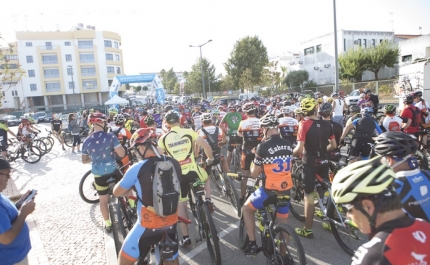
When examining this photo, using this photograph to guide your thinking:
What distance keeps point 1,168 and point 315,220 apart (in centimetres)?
498

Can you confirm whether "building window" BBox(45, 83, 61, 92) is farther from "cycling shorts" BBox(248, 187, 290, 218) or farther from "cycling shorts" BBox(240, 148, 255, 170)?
"cycling shorts" BBox(248, 187, 290, 218)

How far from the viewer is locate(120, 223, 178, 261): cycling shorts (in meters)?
2.96

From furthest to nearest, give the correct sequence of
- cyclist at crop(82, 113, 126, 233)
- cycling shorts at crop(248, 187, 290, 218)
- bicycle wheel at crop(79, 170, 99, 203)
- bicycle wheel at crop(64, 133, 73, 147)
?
bicycle wheel at crop(64, 133, 73, 147), bicycle wheel at crop(79, 170, 99, 203), cyclist at crop(82, 113, 126, 233), cycling shorts at crop(248, 187, 290, 218)

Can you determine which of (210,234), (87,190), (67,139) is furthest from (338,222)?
(67,139)

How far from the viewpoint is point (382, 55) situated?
37.5 meters

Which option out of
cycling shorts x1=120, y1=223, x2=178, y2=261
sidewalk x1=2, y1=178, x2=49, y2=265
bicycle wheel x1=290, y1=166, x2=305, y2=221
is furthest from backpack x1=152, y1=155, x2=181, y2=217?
bicycle wheel x1=290, y1=166, x2=305, y2=221

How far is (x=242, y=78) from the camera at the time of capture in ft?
162

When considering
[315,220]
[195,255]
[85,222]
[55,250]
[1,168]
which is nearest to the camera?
[1,168]

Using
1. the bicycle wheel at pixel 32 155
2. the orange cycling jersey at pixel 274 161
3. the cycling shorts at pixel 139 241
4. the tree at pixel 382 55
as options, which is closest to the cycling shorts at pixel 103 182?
the cycling shorts at pixel 139 241

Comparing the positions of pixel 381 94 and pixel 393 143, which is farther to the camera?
pixel 381 94

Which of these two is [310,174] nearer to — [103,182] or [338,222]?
[338,222]

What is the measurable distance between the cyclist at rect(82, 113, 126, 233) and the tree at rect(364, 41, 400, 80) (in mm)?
41146

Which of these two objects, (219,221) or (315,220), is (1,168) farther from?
(315,220)

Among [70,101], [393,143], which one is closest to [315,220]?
[393,143]
